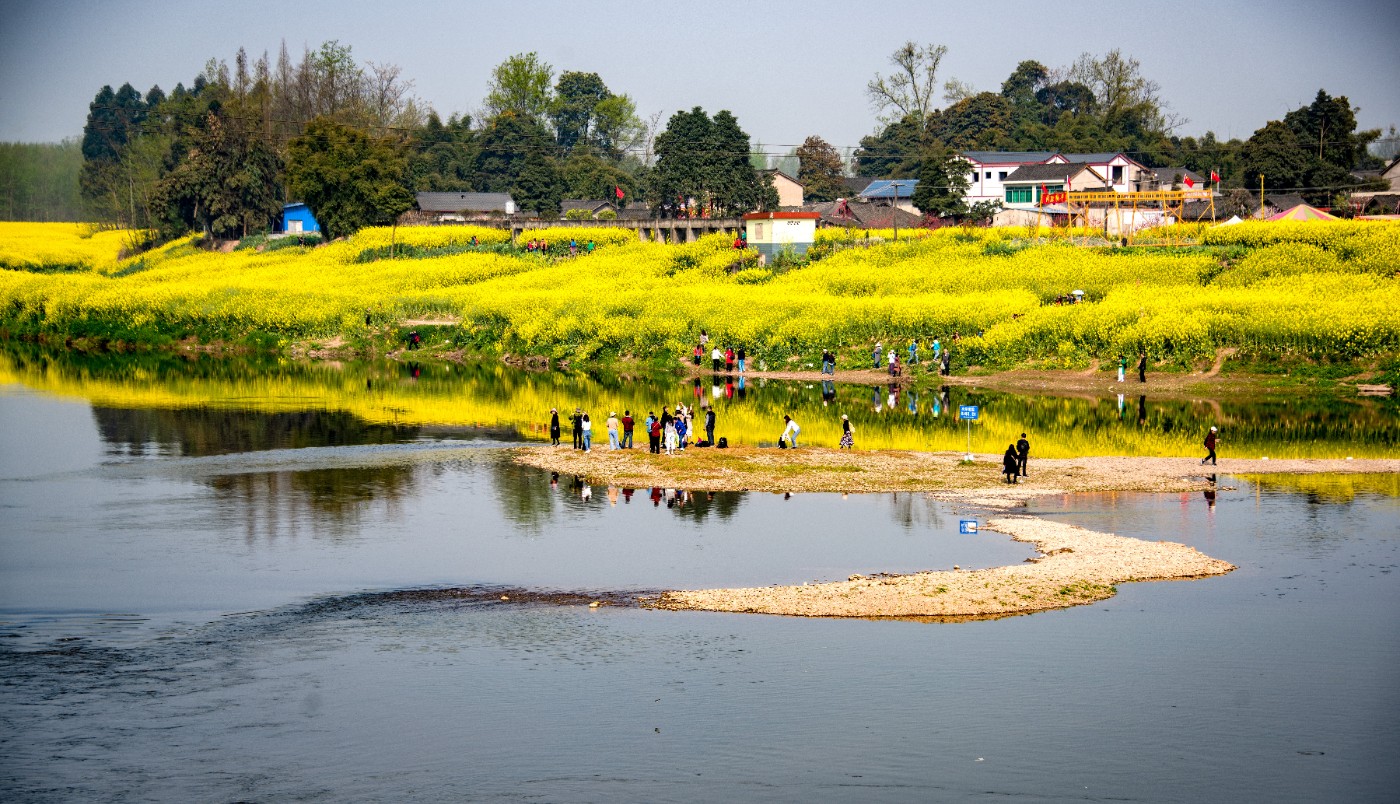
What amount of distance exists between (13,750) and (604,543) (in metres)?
17.2

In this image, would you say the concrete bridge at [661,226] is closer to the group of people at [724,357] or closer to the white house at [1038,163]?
the white house at [1038,163]

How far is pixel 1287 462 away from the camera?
5050 cm

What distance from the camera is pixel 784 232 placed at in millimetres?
105125

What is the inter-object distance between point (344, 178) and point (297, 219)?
18370 millimetres

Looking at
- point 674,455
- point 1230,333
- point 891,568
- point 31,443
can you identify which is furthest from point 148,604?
point 1230,333

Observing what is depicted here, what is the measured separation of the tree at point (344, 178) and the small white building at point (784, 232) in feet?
113

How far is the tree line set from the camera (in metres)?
119

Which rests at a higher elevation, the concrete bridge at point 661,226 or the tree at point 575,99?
the tree at point 575,99

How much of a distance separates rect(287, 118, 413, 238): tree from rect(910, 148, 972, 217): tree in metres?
43.4

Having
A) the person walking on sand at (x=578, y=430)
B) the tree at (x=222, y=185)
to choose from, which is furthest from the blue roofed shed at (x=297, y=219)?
the person walking on sand at (x=578, y=430)

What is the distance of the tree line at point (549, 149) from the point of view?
119 metres

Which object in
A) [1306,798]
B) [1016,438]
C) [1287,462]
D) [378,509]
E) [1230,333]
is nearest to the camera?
[1306,798]

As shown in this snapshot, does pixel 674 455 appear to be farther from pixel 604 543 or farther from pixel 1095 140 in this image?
pixel 1095 140

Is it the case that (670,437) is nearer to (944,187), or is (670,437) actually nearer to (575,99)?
(944,187)
